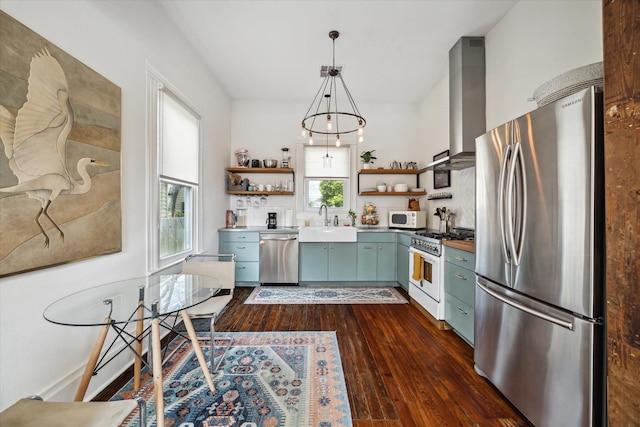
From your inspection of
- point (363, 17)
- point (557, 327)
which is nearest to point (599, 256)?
point (557, 327)

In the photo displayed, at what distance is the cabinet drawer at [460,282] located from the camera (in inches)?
87.9

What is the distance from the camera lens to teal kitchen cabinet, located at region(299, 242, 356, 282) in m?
4.03

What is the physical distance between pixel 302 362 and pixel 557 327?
64.3 inches

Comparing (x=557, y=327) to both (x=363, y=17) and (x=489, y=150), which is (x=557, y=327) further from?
(x=363, y=17)

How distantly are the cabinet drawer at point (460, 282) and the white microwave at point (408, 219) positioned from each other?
4.62 feet

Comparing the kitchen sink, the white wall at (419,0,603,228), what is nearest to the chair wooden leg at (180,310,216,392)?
the kitchen sink

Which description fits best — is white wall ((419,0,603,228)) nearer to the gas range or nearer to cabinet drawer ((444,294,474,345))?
the gas range

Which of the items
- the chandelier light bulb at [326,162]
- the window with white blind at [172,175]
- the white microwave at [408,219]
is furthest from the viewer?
the chandelier light bulb at [326,162]

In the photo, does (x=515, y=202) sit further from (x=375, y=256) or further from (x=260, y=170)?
(x=260, y=170)

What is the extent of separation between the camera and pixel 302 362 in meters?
2.07

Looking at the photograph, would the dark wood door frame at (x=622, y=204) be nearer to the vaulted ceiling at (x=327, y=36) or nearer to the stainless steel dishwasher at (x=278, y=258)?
the vaulted ceiling at (x=327, y=36)

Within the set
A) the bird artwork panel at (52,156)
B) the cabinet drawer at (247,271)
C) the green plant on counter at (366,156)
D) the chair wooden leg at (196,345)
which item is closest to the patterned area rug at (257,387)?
the chair wooden leg at (196,345)

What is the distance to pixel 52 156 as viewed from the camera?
140 cm

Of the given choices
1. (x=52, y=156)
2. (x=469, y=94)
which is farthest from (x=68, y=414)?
(x=469, y=94)
